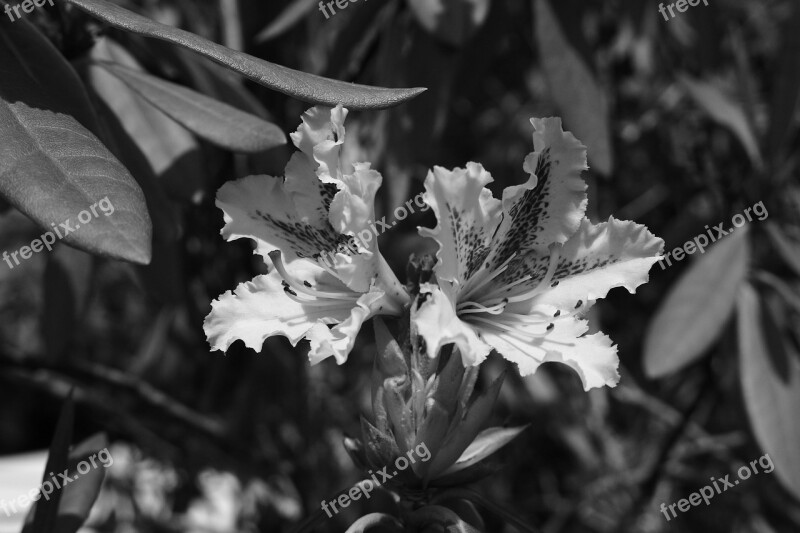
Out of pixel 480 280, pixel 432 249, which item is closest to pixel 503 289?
pixel 480 280

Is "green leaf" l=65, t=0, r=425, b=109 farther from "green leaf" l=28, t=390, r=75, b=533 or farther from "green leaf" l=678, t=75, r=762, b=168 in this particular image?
"green leaf" l=678, t=75, r=762, b=168

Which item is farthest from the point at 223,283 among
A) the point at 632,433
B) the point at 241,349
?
the point at 632,433

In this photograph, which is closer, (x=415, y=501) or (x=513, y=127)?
(x=415, y=501)

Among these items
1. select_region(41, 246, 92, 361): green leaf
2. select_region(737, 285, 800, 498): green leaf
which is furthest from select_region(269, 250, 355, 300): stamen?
select_region(737, 285, 800, 498): green leaf

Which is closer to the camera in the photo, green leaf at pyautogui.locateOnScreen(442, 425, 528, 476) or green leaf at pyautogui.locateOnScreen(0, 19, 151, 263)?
green leaf at pyautogui.locateOnScreen(0, 19, 151, 263)

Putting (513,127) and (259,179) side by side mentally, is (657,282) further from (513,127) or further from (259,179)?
(259,179)

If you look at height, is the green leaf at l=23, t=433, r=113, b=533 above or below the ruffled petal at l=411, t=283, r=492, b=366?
below

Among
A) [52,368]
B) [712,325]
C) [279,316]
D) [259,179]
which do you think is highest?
[259,179]

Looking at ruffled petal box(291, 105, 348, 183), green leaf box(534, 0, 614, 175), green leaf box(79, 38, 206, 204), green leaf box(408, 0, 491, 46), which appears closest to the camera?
ruffled petal box(291, 105, 348, 183)
